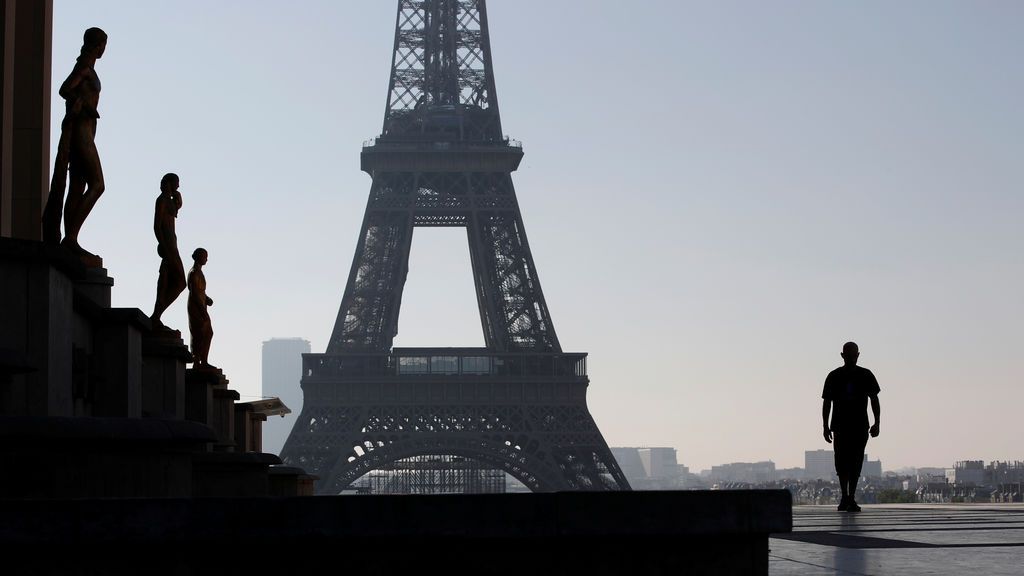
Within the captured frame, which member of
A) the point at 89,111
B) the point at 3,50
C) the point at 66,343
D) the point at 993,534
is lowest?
the point at 993,534

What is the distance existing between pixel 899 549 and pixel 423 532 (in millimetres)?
4284

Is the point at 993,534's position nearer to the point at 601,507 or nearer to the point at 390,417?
the point at 601,507

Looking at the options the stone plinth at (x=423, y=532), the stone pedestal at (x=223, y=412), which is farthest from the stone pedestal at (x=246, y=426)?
the stone plinth at (x=423, y=532)

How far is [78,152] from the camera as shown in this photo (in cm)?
1255

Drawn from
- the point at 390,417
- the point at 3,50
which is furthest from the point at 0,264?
the point at 390,417

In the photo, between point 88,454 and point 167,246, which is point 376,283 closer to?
point 167,246

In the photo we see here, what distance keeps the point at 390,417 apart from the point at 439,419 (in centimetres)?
266

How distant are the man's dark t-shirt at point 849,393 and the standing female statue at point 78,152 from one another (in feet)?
27.6

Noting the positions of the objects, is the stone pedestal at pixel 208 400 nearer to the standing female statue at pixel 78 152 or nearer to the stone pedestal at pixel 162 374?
the stone pedestal at pixel 162 374

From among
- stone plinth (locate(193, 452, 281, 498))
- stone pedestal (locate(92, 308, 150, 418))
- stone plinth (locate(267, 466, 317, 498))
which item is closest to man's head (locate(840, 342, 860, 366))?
stone plinth (locate(193, 452, 281, 498))

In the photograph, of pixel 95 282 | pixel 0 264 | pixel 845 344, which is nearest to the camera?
pixel 0 264

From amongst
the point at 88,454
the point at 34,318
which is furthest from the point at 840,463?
the point at 88,454

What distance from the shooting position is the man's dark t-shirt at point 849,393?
55.8 feet

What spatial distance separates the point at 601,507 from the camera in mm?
6367
